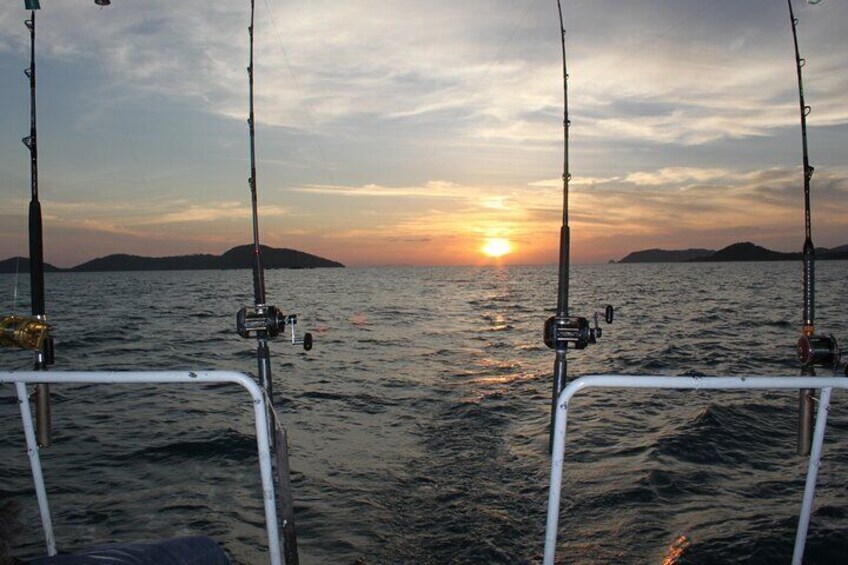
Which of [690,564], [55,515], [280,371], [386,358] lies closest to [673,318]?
[386,358]

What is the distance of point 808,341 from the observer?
486 cm

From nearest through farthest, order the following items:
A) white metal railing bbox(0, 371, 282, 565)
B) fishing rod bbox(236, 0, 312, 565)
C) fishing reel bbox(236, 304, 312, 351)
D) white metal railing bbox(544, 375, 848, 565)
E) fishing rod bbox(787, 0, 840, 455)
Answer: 1. white metal railing bbox(544, 375, 848, 565)
2. white metal railing bbox(0, 371, 282, 565)
3. fishing rod bbox(236, 0, 312, 565)
4. fishing rod bbox(787, 0, 840, 455)
5. fishing reel bbox(236, 304, 312, 351)

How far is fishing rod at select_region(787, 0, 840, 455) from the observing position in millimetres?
4664

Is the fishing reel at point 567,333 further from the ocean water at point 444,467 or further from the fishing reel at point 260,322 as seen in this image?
the fishing reel at point 260,322

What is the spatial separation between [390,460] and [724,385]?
6.51m

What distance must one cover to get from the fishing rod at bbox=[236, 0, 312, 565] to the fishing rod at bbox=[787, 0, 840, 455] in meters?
3.60

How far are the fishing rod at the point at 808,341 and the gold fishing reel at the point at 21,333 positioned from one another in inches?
224

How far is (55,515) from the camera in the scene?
724 centimetres

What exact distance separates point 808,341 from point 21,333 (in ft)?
20.6

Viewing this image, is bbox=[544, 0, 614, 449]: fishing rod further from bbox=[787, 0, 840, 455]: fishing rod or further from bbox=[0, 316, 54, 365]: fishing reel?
bbox=[0, 316, 54, 365]: fishing reel

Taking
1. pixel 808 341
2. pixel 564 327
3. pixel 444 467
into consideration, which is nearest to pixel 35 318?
pixel 564 327

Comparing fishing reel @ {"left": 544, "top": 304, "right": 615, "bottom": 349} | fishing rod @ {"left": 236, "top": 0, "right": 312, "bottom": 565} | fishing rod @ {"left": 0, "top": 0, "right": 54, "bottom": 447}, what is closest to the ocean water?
fishing rod @ {"left": 236, "top": 0, "right": 312, "bottom": 565}

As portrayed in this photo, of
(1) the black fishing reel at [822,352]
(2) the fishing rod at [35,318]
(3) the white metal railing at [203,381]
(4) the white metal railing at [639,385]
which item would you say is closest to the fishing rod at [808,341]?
(1) the black fishing reel at [822,352]

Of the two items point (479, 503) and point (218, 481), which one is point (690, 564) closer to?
point (479, 503)
